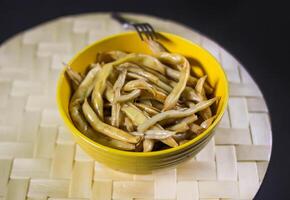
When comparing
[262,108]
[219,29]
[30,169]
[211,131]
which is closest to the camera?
[211,131]

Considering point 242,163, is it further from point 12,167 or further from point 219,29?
point 219,29

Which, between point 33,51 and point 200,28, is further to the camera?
point 200,28

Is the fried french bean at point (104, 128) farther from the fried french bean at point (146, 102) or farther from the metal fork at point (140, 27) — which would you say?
the metal fork at point (140, 27)

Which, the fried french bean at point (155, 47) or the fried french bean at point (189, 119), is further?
the fried french bean at point (155, 47)

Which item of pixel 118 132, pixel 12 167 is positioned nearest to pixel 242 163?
pixel 118 132

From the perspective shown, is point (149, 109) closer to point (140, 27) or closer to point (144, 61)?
point (144, 61)

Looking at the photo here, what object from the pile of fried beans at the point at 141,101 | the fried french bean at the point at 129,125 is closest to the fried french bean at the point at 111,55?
the pile of fried beans at the point at 141,101
